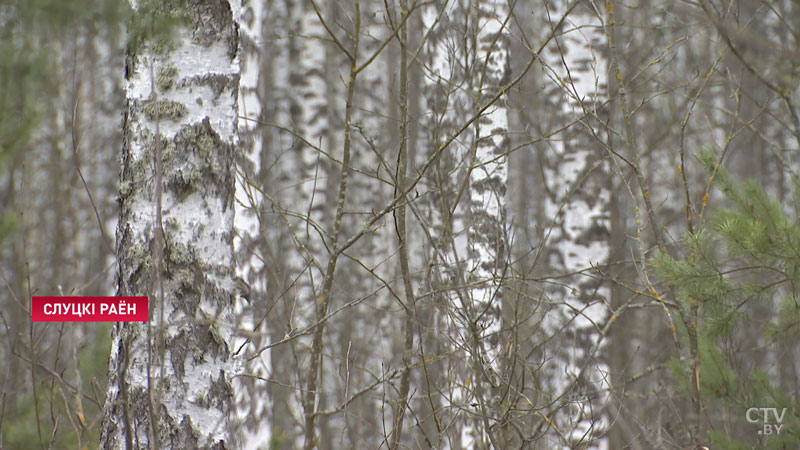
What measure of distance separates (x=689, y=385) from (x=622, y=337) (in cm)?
452

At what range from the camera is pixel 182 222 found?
210 centimetres

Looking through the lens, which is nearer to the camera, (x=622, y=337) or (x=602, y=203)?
(x=602, y=203)

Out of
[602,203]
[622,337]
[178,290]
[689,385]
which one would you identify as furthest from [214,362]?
[622,337]

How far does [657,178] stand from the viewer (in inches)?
441

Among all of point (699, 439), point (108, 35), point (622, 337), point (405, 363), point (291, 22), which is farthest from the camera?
point (622, 337)

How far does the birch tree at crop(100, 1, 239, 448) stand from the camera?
204 centimetres

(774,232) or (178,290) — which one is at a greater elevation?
(774,232)

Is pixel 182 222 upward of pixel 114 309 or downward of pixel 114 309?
upward

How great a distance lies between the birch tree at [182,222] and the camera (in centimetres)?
204

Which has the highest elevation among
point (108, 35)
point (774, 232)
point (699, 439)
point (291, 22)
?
point (291, 22)

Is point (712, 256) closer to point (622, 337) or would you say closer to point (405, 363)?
point (405, 363)

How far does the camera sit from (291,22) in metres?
6.38

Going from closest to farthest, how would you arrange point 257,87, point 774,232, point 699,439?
point 774,232 < point 699,439 < point 257,87

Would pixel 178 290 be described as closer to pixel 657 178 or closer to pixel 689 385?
pixel 689 385
